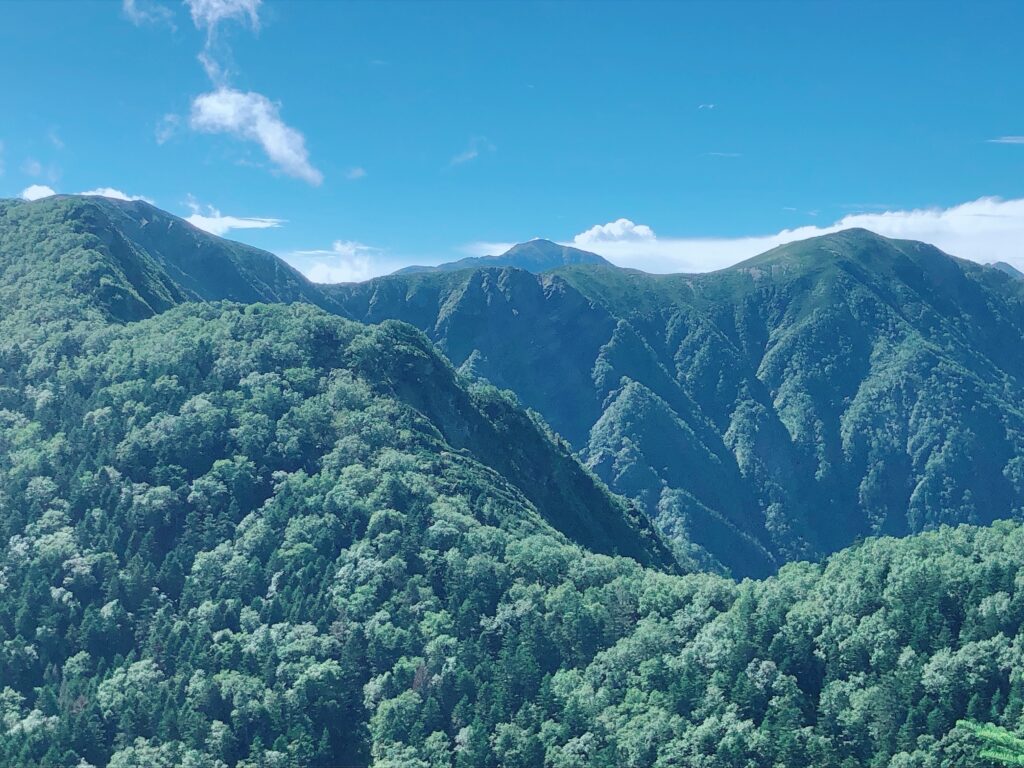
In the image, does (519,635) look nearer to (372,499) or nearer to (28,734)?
(372,499)

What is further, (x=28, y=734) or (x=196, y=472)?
(x=196, y=472)

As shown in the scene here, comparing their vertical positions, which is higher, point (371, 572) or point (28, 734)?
point (371, 572)

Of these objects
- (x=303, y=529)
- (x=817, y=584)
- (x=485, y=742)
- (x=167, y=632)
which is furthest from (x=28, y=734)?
(x=817, y=584)

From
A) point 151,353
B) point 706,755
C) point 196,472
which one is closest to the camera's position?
point 706,755

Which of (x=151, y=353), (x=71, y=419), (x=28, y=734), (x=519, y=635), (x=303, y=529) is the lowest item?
(x=28, y=734)

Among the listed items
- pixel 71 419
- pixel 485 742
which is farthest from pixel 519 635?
pixel 71 419

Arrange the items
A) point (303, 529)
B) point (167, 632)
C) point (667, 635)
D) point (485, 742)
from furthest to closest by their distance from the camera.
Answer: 1. point (303, 529)
2. point (167, 632)
3. point (667, 635)
4. point (485, 742)
